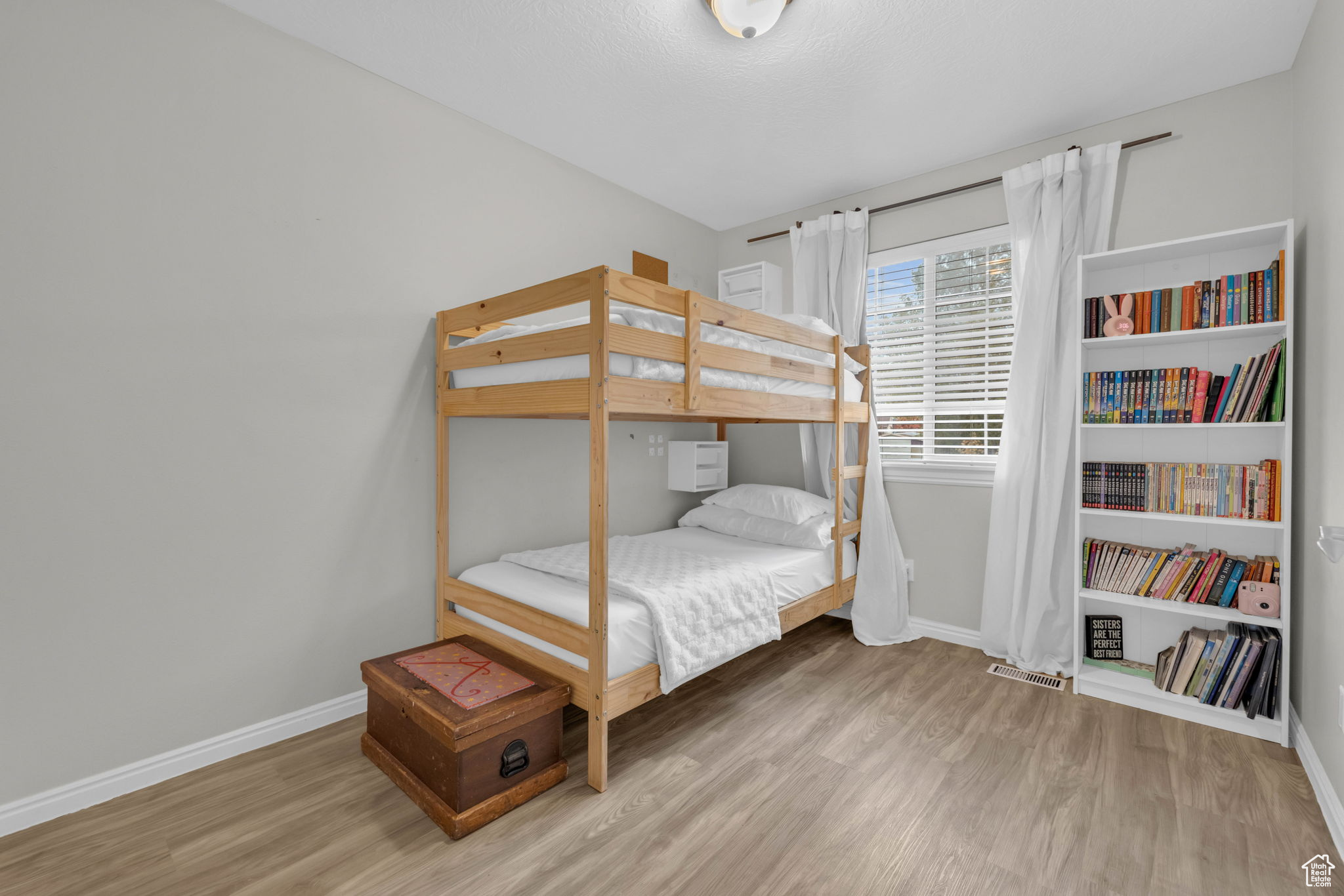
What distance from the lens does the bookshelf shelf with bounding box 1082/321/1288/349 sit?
2.17 m

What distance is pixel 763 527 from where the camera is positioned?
3.15 metres

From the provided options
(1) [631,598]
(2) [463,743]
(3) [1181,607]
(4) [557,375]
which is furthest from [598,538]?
(3) [1181,607]

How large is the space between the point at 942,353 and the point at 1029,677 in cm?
161

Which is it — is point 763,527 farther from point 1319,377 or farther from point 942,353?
point 1319,377

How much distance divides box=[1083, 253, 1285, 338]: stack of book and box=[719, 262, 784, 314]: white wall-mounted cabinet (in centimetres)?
165

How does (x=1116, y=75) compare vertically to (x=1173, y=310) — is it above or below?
above

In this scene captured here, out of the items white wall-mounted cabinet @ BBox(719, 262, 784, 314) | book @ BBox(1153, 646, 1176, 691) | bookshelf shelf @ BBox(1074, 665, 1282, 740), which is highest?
white wall-mounted cabinet @ BBox(719, 262, 784, 314)

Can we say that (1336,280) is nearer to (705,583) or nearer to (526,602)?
(705,583)

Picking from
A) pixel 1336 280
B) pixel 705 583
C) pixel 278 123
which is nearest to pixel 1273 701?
pixel 1336 280

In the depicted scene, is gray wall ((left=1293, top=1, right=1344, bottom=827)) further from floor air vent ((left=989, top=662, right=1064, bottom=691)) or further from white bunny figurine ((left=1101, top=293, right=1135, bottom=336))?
floor air vent ((left=989, top=662, right=1064, bottom=691))

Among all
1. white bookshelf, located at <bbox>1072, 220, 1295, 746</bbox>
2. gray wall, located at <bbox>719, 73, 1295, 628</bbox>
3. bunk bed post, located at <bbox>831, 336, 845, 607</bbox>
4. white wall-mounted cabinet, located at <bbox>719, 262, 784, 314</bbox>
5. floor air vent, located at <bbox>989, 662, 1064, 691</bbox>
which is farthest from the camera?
white wall-mounted cabinet, located at <bbox>719, 262, 784, 314</bbox>

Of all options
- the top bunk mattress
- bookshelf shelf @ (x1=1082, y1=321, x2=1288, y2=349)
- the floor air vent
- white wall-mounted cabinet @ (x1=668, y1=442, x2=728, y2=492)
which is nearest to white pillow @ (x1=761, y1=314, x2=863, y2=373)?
the top bunk mattress

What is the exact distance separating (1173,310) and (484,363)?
2676mm

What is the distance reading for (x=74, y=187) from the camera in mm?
1744
